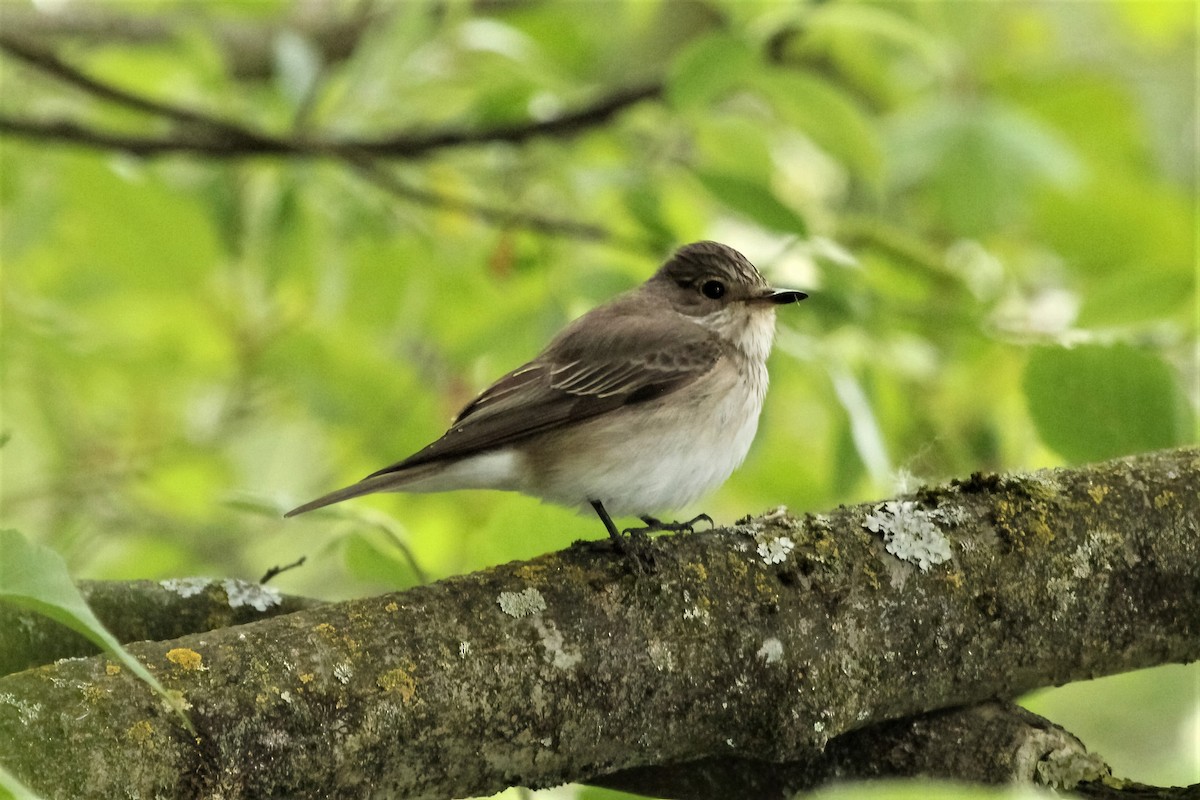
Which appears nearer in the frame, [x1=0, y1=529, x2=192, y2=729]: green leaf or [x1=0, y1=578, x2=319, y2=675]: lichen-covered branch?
[x1=0, y1=529, x2=192, y2=729]: green leaf

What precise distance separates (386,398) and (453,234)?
88 centimetres

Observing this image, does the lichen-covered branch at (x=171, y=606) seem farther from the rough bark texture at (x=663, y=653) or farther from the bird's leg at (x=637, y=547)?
the bird's leg at (x=637, y=547)

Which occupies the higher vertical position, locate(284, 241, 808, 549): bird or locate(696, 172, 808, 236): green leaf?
locate(696, 172, 808, 236): green leaf

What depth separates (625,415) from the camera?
375 cm

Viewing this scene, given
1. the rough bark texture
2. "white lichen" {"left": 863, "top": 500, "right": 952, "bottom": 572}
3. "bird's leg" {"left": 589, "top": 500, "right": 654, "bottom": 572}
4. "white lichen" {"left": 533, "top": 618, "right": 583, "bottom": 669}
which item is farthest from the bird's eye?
"white lichen" {"left": 533, "top": 618, "right": 583, "bottom": 669}

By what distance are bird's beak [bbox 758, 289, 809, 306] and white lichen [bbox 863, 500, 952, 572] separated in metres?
1.30

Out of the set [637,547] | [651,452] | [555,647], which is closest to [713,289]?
[651,452]

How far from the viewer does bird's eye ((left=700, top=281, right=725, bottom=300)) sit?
4254 mm

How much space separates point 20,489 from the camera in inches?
233

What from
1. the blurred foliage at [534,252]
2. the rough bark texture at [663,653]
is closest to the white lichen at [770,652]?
the rough bark texture at [663,653]

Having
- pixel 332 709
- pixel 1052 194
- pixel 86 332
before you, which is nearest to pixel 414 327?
pixel 86 332

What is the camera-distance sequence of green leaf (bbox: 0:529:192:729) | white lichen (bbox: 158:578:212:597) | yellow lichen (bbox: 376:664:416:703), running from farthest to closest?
1. white lichen (bbox: 158:578:212:597)
2. yellow lichen (bbox: 376:664:416:703)
3. green leaf (bbox: 0:529:192:729)

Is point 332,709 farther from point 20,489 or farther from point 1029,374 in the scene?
point 20,489

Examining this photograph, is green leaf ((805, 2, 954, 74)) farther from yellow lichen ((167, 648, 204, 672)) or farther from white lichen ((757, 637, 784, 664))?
yellow lichen ((167, 648, 204, 672))
